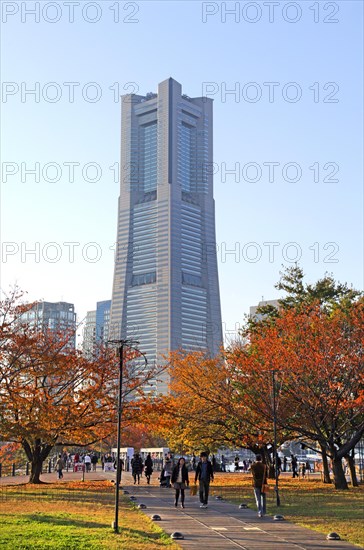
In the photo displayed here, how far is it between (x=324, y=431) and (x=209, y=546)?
25688mm

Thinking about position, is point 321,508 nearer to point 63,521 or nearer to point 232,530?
point 232,530

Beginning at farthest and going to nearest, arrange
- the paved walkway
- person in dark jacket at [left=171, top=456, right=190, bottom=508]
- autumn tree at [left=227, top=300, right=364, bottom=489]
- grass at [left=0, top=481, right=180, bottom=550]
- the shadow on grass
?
autumn tree at [left=227, top=300, right=364, bottom=489] → person in dark jacket at [left=171, top=456, right=190, bottom=508] → the shadow on grass → the paved walkway → grass at [left=0, top=481, right=180, bottom=550]

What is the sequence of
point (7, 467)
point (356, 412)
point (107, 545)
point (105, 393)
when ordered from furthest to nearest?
point (7, 467), point (105, 393), point (356, 412), point (107, 545)

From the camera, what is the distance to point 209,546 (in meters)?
15.0

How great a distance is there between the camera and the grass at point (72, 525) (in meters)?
14.5

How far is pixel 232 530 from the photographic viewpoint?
17953 millimetres

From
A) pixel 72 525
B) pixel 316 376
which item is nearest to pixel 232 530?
pixel 72 525

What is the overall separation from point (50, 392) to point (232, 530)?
83.0ft

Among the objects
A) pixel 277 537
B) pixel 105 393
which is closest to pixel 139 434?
pixel 105 393

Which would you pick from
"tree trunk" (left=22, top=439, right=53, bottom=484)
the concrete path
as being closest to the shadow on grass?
the concrete path

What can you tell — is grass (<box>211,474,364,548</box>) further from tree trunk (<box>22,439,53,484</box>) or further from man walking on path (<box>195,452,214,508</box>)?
tree trunk (<box>22,439,53,484</box>)

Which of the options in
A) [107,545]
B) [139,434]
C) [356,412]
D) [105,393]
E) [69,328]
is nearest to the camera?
[107,545]

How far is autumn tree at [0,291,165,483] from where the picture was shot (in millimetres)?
33469

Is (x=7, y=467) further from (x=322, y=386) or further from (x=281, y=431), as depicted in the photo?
(x=322, y=386)
